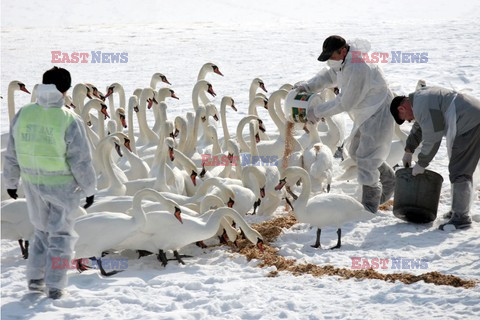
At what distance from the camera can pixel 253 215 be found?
31.3ft

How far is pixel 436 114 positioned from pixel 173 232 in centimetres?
305

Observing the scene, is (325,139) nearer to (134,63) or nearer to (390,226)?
(390,226)

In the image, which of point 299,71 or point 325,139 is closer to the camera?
point 325,139

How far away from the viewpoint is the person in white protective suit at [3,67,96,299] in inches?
252

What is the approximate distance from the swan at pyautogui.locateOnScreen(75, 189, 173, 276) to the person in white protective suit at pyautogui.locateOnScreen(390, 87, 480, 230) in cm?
300

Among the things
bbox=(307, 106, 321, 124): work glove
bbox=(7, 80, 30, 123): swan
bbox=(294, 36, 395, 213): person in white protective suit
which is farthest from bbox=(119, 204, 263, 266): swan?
bbox=(7, 80, 30, 123): swan

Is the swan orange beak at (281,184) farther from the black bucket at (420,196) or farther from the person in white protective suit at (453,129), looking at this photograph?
the person in white protective suit at (453,129)

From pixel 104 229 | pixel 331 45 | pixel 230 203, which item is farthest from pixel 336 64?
pixel 104 229

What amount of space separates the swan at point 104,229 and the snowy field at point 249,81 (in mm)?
277

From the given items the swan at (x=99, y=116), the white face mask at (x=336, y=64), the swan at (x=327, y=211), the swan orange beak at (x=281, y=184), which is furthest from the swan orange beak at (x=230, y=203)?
the swan at (x=99, y=116)

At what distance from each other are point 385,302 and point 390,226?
2.37 metres

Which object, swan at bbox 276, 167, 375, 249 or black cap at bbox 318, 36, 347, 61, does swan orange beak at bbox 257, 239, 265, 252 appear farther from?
black cap at bbox 318, 36, 347, 61

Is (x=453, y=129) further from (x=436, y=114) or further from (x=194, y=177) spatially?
(x=194, y=177)

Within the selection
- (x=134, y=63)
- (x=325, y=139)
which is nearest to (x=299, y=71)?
(x=134, y=63)
